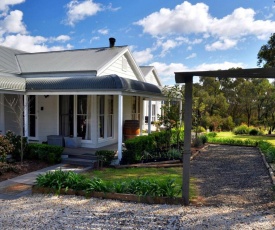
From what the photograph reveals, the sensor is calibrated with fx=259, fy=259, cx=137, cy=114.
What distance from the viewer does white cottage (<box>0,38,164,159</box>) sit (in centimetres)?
1033

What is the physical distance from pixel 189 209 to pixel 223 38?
15164mm

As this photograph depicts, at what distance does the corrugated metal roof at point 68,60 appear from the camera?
12.5 m

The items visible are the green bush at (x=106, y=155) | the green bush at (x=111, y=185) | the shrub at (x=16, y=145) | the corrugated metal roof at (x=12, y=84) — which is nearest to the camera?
the green bush at (x=111, y=185)

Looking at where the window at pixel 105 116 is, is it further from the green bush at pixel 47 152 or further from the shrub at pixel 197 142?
the shrub at pixel 197 142

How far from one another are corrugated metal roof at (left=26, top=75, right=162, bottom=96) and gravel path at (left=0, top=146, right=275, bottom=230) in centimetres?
459

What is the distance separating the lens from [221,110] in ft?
92.6

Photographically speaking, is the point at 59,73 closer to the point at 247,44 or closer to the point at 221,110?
the point at 247,44

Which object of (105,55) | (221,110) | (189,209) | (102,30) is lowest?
(189,209)

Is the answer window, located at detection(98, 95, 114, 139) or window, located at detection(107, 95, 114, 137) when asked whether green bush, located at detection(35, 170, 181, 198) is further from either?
window, located at detection(107, 95, 114, 137)

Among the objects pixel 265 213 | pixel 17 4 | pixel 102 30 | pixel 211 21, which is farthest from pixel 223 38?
pixel 265 213

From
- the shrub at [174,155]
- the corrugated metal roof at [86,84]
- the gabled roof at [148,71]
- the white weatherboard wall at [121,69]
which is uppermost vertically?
the gabled roof at [148,71]

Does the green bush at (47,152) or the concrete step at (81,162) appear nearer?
the concrete step at (81,162)

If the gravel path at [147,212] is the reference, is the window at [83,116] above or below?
above

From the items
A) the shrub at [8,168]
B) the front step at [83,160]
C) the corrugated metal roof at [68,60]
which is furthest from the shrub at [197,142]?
the shrub at [8,168]
